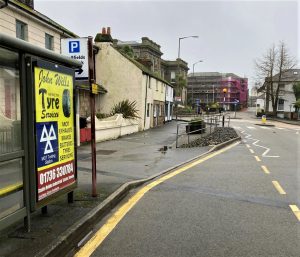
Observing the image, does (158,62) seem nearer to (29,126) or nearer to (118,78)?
(118,78)

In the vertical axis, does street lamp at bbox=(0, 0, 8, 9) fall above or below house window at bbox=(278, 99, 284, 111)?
above

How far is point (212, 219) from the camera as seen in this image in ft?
20.0

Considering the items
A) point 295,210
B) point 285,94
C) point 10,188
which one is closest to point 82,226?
point 10,188

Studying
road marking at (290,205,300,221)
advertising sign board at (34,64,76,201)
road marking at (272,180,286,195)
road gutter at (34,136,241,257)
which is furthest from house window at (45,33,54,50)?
road marking at (290,205,300,221)

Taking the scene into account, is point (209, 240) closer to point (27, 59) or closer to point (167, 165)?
point (27, 59)

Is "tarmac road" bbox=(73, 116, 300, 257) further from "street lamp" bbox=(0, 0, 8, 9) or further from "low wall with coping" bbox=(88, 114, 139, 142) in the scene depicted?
"street lamp" bbox=(0, 0, 8, 9)

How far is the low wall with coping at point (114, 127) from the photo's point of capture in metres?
20.5

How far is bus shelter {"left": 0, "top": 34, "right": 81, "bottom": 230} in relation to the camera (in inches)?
176

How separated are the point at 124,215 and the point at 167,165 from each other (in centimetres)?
593

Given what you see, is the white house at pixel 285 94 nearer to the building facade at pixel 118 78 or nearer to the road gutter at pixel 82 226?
the building facade at pixel 118 78

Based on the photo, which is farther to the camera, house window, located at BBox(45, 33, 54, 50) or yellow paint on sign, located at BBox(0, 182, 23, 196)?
house window, located at BBox(45, 33, 54, 50)

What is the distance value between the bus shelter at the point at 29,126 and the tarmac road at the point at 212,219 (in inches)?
40.1

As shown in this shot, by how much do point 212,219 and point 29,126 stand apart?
3244mm

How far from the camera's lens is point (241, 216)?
6.27m
